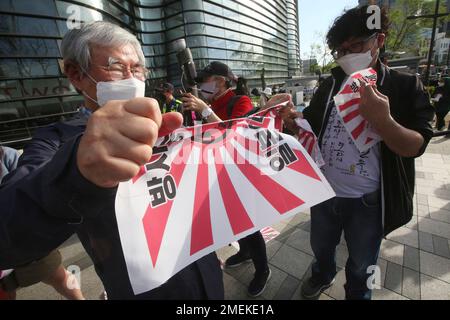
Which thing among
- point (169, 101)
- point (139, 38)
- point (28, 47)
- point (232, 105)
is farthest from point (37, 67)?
point (232, 105)

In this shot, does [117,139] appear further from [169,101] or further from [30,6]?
[30,6]

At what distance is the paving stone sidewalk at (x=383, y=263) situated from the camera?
1.96m

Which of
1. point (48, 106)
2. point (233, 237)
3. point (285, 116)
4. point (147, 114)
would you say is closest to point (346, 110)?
point (285, 116)

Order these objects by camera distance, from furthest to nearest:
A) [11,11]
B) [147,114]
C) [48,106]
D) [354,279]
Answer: [48,106] < [11,11] < [354,279] < [147,114]

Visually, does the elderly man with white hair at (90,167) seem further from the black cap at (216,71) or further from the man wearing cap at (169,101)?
the man wearing cap at (169,101)

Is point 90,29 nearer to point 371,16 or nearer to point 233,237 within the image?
point 233,237

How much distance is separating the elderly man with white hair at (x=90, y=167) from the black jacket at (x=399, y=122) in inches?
52.5

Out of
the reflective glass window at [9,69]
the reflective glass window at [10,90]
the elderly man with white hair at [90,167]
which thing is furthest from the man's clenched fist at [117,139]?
the reflective glass window at [9,69]

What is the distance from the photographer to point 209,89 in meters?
2.27

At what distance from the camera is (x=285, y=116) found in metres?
1.37

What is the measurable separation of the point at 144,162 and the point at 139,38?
88.2 ft

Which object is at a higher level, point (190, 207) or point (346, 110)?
point (346, 110)
